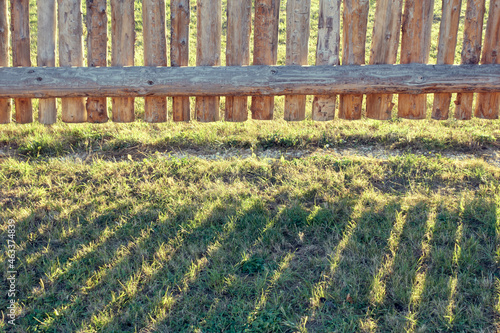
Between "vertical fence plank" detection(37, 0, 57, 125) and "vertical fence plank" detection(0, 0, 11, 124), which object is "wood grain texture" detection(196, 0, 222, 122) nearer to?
"vertical fence plank" detection(37, 0, 57, 125)

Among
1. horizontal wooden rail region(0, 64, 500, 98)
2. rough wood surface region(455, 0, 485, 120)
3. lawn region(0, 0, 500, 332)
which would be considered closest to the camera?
lawn region(0, 0, 500, 332)

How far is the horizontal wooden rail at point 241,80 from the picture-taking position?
4.16m

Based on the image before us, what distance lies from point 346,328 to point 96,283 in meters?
1.66

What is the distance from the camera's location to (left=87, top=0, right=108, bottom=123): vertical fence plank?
13.7 ft

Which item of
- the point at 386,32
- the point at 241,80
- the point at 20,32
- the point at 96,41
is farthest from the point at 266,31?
the point at 20,32

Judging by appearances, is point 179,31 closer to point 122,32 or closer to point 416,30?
point 122,32

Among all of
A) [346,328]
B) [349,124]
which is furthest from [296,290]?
[349,124]

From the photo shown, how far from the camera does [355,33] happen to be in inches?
169

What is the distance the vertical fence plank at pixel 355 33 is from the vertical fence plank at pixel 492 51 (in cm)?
130

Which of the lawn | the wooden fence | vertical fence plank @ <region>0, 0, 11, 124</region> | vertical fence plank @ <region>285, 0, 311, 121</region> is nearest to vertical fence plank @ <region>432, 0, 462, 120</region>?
the wooden fence

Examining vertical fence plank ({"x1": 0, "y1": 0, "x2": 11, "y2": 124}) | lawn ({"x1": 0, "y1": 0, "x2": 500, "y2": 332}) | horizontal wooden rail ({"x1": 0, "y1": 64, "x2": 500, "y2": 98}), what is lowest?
lawn ({"x1": 0, "y1": 0, "x2": 500, "y2": 332})

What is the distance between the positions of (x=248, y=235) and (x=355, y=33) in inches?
92.8

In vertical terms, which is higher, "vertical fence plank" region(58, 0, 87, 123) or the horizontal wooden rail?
"vertical fence plank" region(58, 0, 87, 123)

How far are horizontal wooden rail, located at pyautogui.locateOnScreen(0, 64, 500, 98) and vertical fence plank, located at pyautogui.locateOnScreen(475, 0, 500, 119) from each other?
17cm
